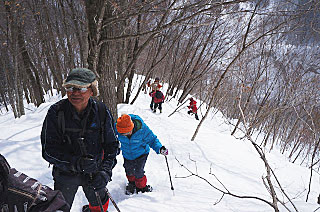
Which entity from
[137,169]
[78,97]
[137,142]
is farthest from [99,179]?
[137,169]

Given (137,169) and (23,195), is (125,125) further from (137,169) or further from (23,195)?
(23,195)

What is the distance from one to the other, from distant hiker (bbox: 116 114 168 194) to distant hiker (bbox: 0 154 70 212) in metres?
1.68

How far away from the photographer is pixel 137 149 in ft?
9.87

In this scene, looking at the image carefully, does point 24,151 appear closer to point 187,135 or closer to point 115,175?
point 115,175

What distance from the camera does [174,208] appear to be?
99.6 inches

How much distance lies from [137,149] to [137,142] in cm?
15

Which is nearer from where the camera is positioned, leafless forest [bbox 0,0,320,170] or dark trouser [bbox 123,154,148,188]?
dark trouser [bbox 123,154,148,188]

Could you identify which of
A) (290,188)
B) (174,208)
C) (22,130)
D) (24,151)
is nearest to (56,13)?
(22,130)

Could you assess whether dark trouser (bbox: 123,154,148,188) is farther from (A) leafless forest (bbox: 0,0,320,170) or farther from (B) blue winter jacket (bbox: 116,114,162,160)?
(A) leafless forest (bbox: 0,0,320,170)

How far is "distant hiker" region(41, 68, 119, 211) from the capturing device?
173 centimetres

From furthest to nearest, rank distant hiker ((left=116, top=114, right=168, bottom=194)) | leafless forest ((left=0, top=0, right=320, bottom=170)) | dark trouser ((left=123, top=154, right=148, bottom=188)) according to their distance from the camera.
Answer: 1. leafless forest ((left=0, top=0, right=320, bottom=170))
2. dark trouser ((left=123, top=154, right=148, bottom=188))
3. distant hiker ((left=116, top=114, right=168, bottom=194))

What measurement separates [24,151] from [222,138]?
20.3 feet

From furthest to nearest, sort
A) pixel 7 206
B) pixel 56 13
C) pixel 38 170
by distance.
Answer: pixel 56 13
pixel 38 170
pixel 7 206

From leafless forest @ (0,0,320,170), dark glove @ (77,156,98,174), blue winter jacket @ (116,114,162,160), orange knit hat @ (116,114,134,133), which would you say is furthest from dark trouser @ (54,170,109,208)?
leafless forest @ (0,0,320,170)
